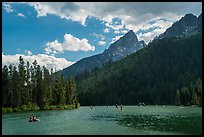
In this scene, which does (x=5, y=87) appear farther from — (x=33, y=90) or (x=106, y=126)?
(x=106, y=126)

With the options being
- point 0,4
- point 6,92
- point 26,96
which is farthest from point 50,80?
point 0,4

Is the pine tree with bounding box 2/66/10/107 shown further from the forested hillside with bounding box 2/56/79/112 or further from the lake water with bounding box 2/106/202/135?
the lake water with bounding box 2/106/202/135

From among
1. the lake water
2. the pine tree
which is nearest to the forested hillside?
the pine tree

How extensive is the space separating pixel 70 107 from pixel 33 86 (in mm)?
23699

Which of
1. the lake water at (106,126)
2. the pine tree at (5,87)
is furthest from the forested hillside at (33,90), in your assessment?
the lake water at (106,126)

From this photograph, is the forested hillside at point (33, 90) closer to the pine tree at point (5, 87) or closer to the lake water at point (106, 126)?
the pine tree at point (5, 87)

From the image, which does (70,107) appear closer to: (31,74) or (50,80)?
(50,80)

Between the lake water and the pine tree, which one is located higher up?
the pine tree

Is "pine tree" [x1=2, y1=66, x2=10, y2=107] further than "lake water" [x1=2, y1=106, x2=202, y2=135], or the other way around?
"pine tree" [x1=2, y1=66, x2=10, y2=107]

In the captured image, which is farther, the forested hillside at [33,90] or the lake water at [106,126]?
the forested hillside at [33,90]

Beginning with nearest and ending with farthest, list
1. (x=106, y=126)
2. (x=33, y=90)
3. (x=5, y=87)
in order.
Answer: (x=106, y=126) → (x=5, y=87) → (x=33, y=90)

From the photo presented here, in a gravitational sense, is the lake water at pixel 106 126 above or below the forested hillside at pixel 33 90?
below

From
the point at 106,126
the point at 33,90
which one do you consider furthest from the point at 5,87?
the point at 106,126

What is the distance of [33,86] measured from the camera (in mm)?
141875
